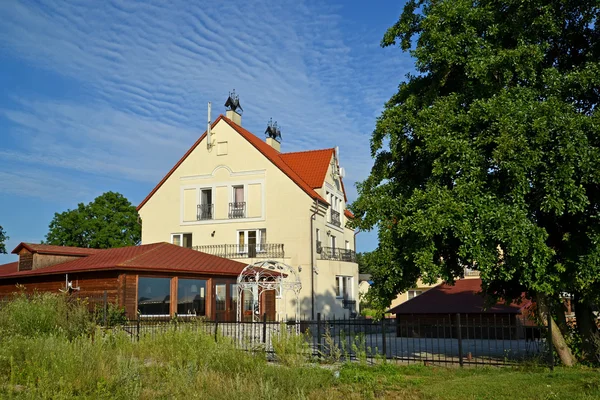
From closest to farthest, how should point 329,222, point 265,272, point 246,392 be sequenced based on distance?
point 246,392 < point 265,272 < point 329,222

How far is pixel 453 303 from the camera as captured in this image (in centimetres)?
2644

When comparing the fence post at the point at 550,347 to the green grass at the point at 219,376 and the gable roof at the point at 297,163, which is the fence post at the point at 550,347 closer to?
the green grass at the point at 219,376

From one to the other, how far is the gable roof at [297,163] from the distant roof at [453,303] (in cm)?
896

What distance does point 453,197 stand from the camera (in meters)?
12.1

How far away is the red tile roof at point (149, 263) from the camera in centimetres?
2112

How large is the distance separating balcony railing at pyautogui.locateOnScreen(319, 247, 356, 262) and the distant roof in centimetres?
739

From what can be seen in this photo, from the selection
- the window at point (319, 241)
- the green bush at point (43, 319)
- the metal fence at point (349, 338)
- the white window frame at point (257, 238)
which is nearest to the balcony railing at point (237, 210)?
the white window frame at point (257, 238)

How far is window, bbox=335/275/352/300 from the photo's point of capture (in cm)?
3459

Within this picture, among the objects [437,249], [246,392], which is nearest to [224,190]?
[437,249]

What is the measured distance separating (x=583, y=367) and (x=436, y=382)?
3.92 meters

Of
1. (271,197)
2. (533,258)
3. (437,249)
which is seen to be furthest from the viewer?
(271,197)

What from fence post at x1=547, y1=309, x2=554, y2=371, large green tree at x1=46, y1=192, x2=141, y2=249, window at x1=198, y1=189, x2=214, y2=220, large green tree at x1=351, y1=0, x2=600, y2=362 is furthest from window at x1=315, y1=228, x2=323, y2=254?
large green tree at x1=46, y1=192, x2=141, y2=249

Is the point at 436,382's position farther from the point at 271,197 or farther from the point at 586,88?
the point at 271,197

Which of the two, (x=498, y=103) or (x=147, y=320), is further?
(x=147, y=320)
